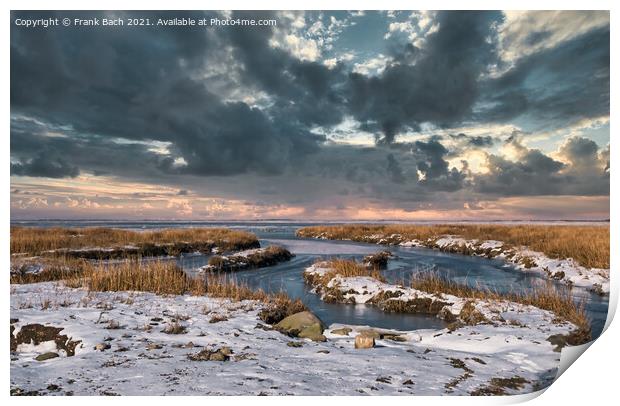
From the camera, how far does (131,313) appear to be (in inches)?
395

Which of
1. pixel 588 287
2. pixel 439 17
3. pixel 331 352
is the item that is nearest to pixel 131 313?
pixel 331 352

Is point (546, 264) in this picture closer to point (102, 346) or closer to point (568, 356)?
point (568, 356)

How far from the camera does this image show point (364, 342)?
8789 mm

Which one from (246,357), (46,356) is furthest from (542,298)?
(46,356)

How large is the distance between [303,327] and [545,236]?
2152 centimetres

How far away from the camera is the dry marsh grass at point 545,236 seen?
58.7ft

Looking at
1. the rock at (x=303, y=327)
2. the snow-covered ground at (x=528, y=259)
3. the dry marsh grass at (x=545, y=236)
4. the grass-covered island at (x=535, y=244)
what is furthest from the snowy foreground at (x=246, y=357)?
the dry marsh grass at (x=545, y=236)

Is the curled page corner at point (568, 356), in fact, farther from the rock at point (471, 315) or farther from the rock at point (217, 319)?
the rock at point (217, 319)

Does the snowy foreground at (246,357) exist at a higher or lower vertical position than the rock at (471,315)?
higher

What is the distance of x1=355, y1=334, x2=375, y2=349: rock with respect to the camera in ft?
28.7

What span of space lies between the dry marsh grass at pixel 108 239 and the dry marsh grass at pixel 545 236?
14.4 meters

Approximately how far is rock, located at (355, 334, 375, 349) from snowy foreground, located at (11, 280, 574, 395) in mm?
153

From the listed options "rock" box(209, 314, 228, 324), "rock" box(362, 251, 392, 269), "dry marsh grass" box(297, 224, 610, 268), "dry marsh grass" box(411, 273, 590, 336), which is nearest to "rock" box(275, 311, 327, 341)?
"rock" box(209, 314, 228, 324)

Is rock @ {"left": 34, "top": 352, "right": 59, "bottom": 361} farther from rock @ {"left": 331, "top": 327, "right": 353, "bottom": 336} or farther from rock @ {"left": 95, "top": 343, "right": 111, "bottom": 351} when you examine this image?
rock @ {"left": 331, "top": 327, "right": 353, "bottom": 336}
